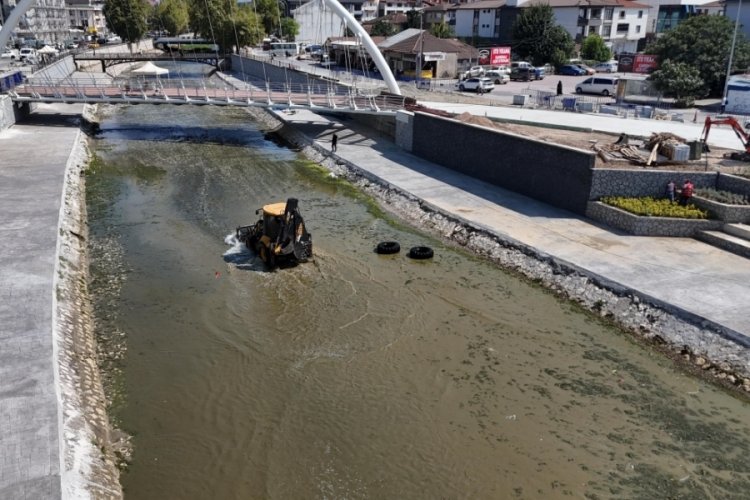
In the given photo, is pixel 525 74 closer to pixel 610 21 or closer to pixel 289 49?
pixel 610 21

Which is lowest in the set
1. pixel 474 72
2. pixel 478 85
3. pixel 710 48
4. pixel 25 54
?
pixel 478 85

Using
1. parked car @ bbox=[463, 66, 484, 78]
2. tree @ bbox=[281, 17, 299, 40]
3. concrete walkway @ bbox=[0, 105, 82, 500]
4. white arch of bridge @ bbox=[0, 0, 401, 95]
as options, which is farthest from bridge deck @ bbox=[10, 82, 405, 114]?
tree @ bbox=[281, 17, 299, 40]

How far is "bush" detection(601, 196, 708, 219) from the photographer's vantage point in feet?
67.9

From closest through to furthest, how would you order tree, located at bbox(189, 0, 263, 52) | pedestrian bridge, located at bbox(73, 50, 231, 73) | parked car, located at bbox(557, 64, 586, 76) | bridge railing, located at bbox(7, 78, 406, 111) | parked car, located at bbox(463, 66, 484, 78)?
1. bridge railing, located at bbox(7, 78, 406, 111)
2. parked car, located at bbox(463, 66, 484, 78)
3. parked car, located at bbox(557, 64, 586, 76)
4. pedestrian bridge, located at bbox(73, 50, 231, 73)
5. tree, located at bbox(189, 0, 263, 52)

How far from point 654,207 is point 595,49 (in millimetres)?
55754

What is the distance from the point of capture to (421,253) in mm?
20281

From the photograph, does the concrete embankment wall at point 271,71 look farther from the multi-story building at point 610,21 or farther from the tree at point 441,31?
the multi-story building at point 610,21

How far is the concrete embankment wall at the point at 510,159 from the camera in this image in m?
22.6

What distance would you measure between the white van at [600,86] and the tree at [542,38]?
1755 cm

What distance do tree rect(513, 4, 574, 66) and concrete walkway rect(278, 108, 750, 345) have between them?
42.1 m

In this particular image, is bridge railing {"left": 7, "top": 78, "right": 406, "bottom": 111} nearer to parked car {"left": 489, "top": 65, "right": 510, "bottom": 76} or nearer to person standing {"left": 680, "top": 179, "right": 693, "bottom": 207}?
person standing {"left": 680, "top": 179, "right": 693, "bottom": 207}

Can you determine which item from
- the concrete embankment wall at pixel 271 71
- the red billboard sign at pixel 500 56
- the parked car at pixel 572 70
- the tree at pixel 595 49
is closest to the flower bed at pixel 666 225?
the concrete embankment wall at pixel 271 71

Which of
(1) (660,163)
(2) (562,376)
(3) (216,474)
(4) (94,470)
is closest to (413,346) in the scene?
(2) (562,376)

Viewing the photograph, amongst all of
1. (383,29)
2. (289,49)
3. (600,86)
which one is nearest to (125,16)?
(289,49)
